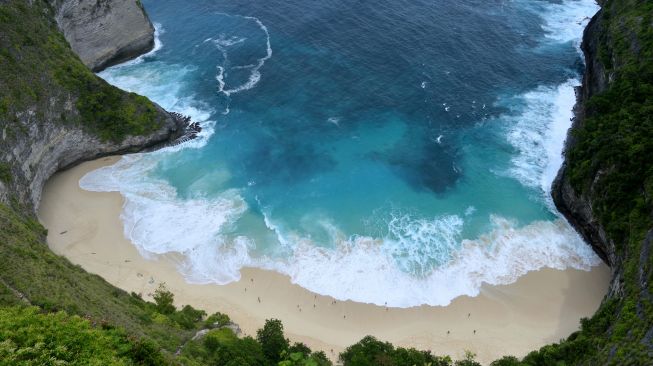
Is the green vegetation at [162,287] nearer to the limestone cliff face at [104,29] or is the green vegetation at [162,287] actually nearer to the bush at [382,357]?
the bush at [382,357]

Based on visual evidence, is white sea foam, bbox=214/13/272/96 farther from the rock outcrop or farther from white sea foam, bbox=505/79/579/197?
Result: the rock outcrop

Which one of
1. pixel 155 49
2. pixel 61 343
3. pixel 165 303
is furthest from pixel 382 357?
pixel 155 49

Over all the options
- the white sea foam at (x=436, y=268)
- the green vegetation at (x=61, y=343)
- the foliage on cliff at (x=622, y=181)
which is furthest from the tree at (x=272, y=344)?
the foliage on cliff at (x=622, y=181)

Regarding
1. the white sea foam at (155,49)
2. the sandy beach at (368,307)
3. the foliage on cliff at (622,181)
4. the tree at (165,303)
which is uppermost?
the foliage on cliff at (622,181)

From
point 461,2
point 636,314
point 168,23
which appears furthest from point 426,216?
point 168,23

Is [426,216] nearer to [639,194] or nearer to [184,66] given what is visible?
[639,194]

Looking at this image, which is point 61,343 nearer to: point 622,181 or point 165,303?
point 165,303

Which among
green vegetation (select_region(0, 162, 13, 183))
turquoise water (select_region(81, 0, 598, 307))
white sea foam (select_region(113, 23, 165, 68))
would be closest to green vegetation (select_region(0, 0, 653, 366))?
green vegetation (select_region(0, 162, 13, 183))
